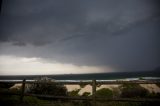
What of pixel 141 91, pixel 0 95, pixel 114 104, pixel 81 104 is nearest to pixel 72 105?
pixel 81 104

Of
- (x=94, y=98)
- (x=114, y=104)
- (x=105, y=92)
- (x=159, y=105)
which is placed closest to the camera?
(x=94, y=98)

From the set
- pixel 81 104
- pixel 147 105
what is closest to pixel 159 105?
pixel 147 105

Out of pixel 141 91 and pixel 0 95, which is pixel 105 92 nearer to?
pixel 141 91

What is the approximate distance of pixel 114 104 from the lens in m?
6.37

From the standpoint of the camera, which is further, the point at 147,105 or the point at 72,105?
the point at 72,105

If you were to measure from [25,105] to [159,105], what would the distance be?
393 cm

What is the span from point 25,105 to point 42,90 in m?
2.36

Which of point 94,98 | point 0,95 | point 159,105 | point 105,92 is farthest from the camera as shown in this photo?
point 105,92

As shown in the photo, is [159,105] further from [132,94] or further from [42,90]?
[42,90]

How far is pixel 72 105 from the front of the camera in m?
6.66

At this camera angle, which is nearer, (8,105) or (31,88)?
(8,105)

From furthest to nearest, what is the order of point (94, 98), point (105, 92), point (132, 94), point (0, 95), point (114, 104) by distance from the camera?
1. point (105, 92)
2. point (132, 94)
3. point (0, 95)
4. point (114, 104)
5. point (94, 98)

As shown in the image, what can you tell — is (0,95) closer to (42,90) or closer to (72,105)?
(42,90)

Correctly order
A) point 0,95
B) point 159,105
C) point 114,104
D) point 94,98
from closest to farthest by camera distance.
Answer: point 94,98 < point 159,105 < point 114,104 < point 0,95
